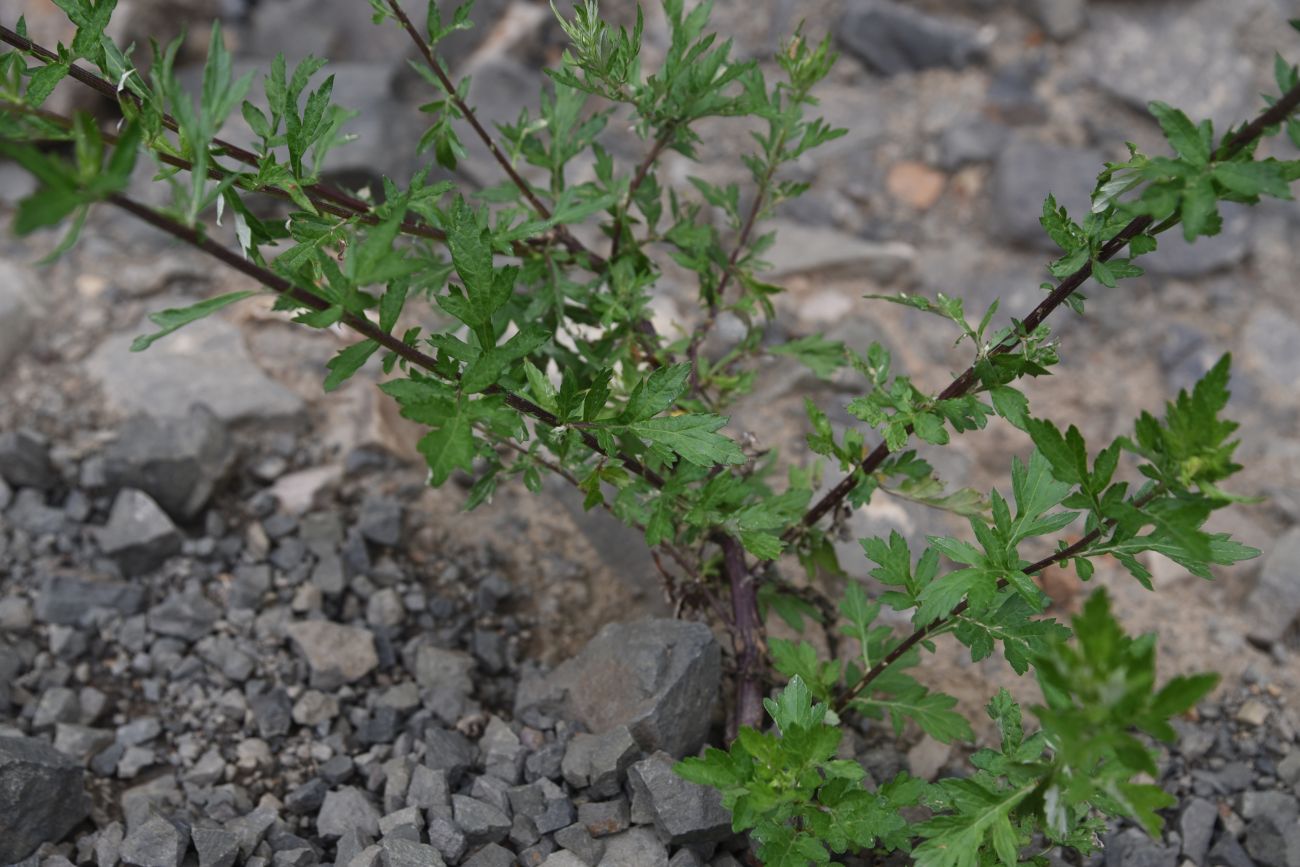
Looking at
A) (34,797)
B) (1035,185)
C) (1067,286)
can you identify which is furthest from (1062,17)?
(34,797)

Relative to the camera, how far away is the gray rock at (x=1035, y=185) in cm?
493

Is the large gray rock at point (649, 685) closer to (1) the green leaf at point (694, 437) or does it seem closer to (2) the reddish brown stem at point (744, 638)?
(2) the reddish brown stem at point (744, 638)

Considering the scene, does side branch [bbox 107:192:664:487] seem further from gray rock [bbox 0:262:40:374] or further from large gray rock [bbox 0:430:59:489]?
gray rock [bbox 0:262:40:374]

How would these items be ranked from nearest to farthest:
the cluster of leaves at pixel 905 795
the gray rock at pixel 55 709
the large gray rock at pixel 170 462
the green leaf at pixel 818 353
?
the cluster of leaves at pixel 905 795 < the gray rock at pixel 55 709 < the green leaf at pixel 818 353 < the large gray rock at pixel 170 462

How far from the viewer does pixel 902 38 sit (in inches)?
220

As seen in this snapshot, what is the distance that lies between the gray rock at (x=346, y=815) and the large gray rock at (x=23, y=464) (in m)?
1.62

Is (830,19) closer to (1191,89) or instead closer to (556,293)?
(1191,89)

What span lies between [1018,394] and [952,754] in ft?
4.16

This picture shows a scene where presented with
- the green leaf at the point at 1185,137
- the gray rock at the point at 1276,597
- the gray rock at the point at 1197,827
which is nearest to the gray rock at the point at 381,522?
the gray rock at the point at 1197,827

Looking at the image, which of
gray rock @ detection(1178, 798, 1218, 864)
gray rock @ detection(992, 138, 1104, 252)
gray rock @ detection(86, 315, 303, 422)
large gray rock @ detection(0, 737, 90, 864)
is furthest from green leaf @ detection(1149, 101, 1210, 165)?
gray rock @ detection(992, 138, 1104, 252)

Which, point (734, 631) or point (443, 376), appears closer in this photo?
point (443, 376)

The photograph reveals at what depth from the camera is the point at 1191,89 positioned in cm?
532

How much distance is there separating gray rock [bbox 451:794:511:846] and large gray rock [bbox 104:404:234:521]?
1518 millimetres

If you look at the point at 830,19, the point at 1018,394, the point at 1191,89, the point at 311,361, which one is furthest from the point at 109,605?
the point at 1191,89
